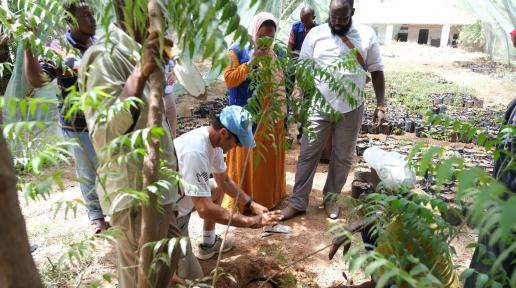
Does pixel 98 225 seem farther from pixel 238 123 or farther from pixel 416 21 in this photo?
pixel 416 21

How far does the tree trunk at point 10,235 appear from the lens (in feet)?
2.23

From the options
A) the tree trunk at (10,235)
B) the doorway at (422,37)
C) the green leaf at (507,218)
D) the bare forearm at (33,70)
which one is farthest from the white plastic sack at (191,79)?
the doorway at (422,37)

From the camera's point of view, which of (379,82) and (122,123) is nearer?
(122,123)

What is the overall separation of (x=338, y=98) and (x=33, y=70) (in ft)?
6.74

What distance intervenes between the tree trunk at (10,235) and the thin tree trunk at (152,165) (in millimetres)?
340

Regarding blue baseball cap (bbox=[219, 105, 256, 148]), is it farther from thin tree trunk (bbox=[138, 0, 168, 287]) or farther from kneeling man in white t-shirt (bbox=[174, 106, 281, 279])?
thin tree trunk (bbox=[138, 0, 168, 287])

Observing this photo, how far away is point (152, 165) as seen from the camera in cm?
103

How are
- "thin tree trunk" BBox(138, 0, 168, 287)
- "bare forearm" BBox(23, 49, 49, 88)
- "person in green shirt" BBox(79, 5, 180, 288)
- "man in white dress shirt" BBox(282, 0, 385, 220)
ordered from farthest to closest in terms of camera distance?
"man in white dress shirt" BBox(282, 0, 385, 220) → "bare forearm" BBox(23, 49, 49, 88) → "person in green shirt" BBox(79, 5, 180, 288) → "thin tree trunk" BBox(138, 0, 168, 287)

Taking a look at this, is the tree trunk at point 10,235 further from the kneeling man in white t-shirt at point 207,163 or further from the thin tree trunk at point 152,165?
the kneeling man in white t-shirt at point 207,163

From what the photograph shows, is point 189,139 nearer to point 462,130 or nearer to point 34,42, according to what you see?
point 34,42

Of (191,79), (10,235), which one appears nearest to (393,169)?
(191,79)

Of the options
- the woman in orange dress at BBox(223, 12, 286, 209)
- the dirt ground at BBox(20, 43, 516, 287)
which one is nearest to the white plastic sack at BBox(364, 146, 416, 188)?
the dirt ground at BBox(20, 43, 516, 287)

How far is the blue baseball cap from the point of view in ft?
6.37

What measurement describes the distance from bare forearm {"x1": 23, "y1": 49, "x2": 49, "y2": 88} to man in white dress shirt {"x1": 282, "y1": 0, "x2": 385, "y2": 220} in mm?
1833
